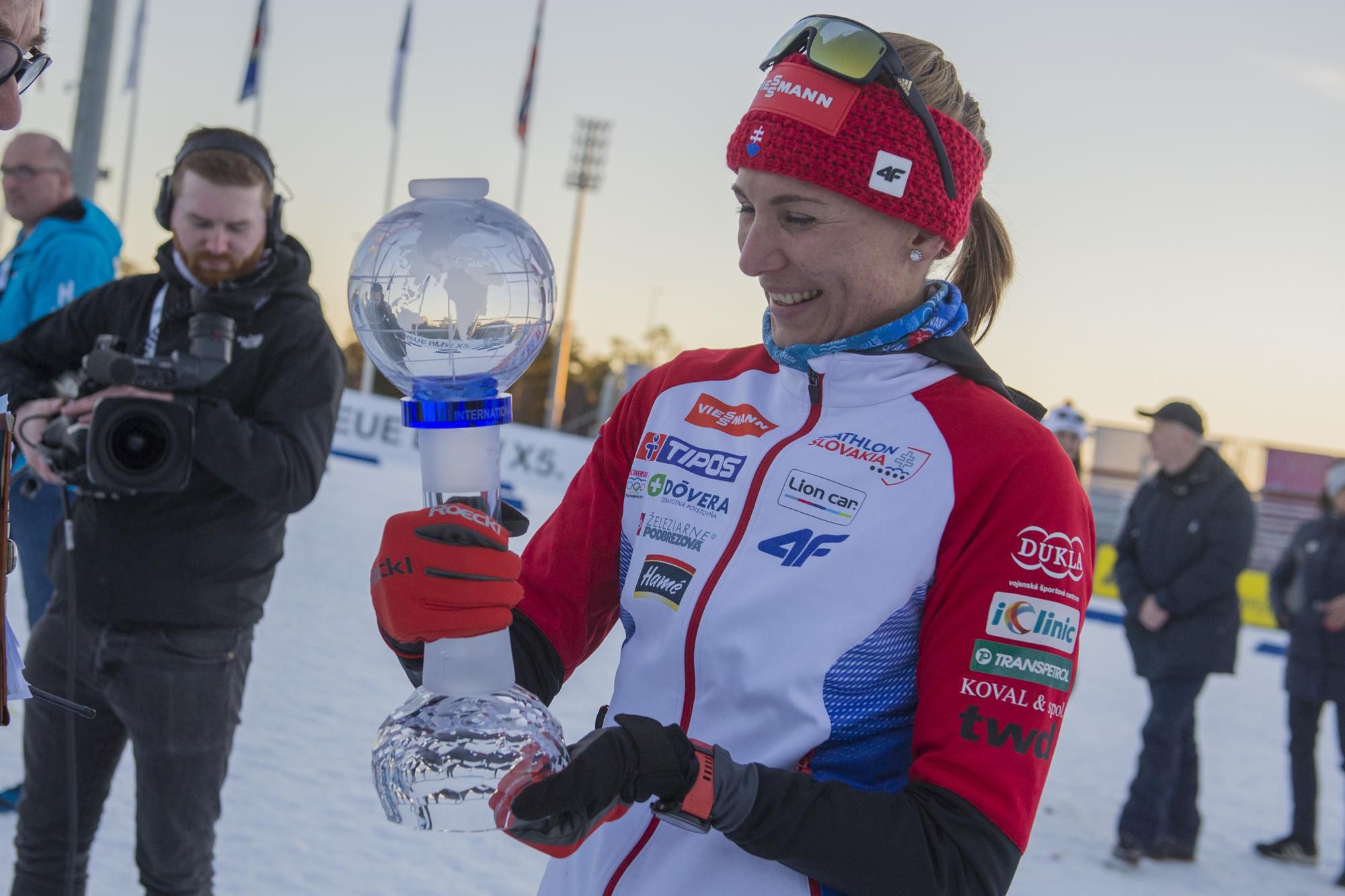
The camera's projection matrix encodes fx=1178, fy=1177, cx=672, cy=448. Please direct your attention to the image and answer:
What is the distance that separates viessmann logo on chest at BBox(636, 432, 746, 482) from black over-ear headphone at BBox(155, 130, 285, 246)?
1573mm

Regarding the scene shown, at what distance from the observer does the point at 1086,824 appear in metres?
5.62

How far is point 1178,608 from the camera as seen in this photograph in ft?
17.1

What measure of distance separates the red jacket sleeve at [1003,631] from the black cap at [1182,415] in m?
4.46

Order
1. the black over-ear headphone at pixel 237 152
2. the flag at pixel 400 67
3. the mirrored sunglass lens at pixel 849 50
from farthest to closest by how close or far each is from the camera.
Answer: the flag at pixel 400 67 → the black over-ear headphone at pixel 237 152 → the mirrored sunglass lens at pixel 849 50

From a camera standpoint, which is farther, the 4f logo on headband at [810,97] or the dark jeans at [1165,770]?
the dark jeans at [1165,770]

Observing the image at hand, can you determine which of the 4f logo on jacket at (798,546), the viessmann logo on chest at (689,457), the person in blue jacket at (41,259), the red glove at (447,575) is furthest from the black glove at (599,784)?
the person in blue jacket at (41,259)

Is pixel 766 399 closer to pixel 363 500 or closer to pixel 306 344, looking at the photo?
pixel 306 344

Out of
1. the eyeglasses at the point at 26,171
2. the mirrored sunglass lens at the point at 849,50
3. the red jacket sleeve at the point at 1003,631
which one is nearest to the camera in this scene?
the red jacket sleeve at the point at 1003,631

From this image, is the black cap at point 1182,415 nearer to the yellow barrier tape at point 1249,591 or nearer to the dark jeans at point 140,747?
the dark jeans at point 140,747

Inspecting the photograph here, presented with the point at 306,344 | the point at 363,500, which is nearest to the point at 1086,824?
the point at 306,344

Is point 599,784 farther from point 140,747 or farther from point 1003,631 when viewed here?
point 140,747

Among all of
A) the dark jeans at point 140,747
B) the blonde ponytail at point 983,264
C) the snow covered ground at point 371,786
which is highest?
the blonde ponytail at point 983,264

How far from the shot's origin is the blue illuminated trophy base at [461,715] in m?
1.13

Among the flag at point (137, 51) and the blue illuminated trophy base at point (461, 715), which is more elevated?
the flag at point (137, 51)
